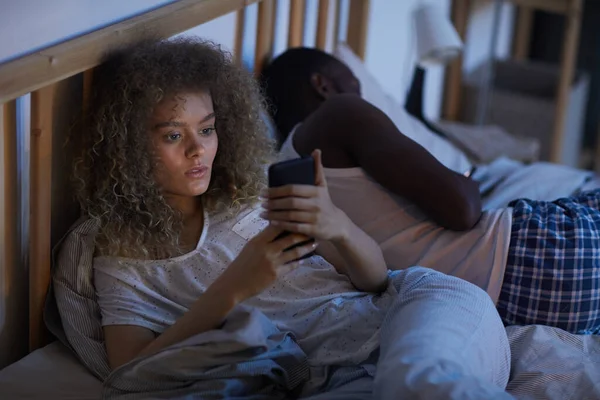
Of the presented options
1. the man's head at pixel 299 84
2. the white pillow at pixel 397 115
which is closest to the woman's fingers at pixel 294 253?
the man's head at pixel 299 84

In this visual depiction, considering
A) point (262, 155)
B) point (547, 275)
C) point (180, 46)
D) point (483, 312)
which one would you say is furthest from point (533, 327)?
point (180, 46)

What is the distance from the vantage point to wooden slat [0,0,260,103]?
111 cm

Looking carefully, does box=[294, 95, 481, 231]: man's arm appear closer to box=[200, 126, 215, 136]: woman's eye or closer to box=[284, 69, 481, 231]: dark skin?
box=[284, 69, 481, 231]: dark skin

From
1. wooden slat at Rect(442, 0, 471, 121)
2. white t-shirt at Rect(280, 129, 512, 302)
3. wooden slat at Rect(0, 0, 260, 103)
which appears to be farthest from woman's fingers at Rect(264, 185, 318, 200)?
wooden slat at Rect(442, 0, 471, 121)

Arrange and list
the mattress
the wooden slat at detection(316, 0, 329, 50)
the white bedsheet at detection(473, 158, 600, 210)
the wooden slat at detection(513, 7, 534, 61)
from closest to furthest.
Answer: the mattress < the white bedsheet at detection(473, 158, 600, 210) < the wooden slat at detection(316, 0, 329, 50) < the wooden slat at detection(513, 7, 534, 61)

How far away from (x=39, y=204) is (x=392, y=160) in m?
0.60

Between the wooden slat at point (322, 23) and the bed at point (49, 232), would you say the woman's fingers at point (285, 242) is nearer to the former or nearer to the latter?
the bed at point (49, 232)

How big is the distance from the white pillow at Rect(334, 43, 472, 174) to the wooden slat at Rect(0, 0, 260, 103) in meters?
0.62

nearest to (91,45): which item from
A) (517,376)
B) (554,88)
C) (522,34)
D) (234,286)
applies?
(234,286)

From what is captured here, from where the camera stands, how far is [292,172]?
103cm

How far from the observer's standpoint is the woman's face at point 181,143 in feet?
4.11

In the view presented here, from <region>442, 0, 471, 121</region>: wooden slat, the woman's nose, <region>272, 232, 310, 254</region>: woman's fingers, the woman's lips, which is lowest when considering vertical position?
<region>442, 0, 471, 121</region>: wooden slat

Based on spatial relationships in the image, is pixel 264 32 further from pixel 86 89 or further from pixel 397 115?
pixel 86 89

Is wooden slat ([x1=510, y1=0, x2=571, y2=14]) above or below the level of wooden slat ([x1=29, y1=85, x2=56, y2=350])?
above
